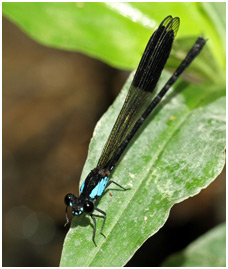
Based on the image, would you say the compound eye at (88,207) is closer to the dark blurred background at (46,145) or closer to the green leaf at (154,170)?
the green leaf at (154,170)

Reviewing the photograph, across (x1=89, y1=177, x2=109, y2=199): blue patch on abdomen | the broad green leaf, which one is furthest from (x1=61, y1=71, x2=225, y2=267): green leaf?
the broad green leaf

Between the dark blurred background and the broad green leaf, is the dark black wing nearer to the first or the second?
the broad green leaf

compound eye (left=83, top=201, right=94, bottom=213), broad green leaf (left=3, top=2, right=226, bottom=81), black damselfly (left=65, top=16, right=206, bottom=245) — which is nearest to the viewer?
compound eye (left=83, top=201, right=94, bottom=213)

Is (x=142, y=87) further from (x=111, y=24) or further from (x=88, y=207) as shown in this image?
(x=88, y=207)

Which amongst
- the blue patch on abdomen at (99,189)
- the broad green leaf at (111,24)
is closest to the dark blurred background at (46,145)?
the broad green leaf at (111,24)

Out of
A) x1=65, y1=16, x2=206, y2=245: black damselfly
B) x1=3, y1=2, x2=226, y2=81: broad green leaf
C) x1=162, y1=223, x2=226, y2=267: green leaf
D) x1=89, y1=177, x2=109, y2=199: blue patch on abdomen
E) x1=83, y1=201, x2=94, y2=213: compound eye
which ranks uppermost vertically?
x1=3, y1=2, x2=226, y2=81: broad green leaf

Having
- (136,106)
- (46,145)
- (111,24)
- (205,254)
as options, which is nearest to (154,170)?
(136,106)
